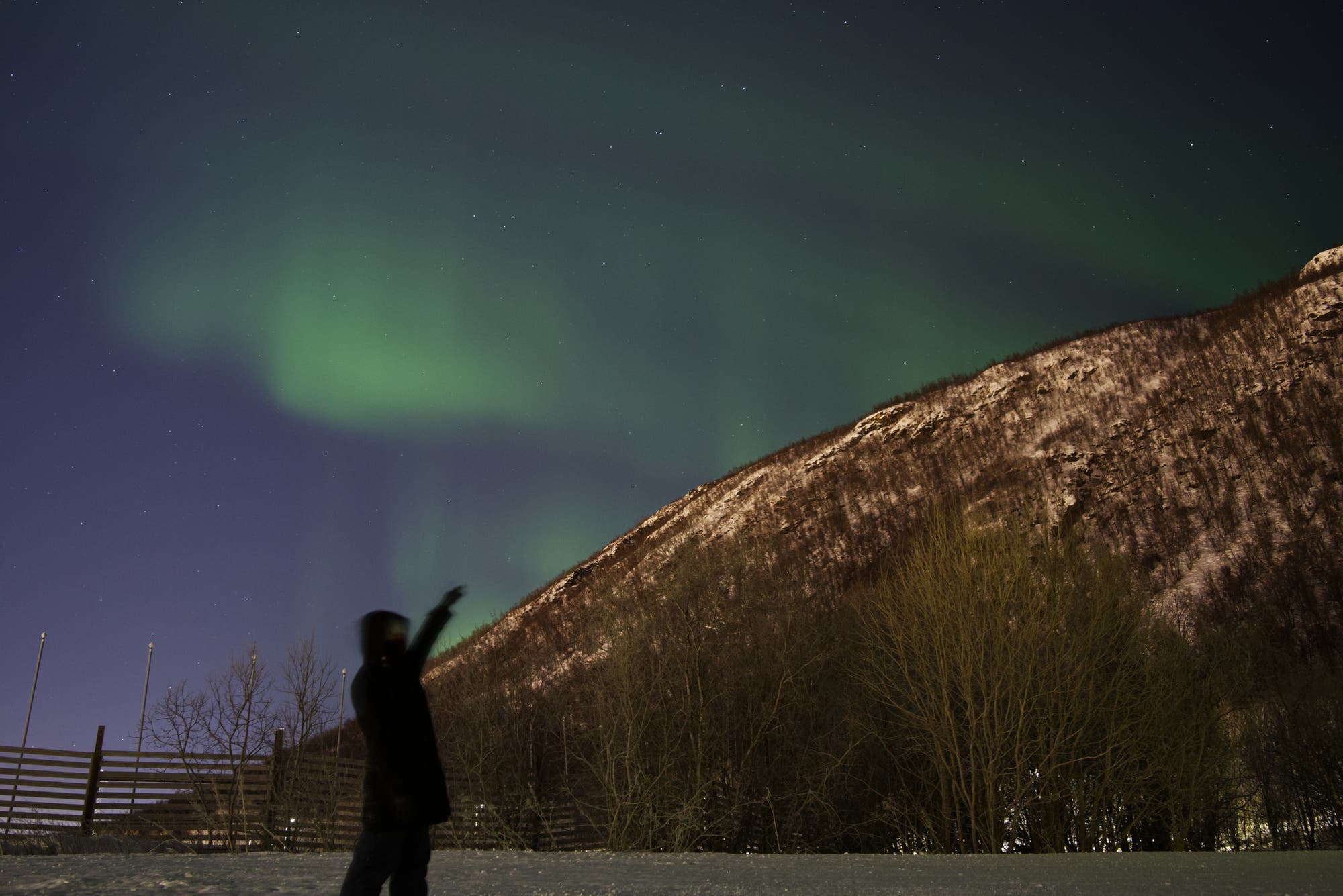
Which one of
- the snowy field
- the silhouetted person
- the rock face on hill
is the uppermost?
the rock face on hill

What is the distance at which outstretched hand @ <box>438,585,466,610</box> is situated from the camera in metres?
5.32

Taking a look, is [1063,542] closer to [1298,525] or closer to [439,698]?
[439,698]

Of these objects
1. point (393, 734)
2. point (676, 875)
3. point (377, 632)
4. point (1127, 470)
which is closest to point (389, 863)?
point (393, 734)

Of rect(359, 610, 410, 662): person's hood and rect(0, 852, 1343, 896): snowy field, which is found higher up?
rect(359, 610, 410, 662): person's hood

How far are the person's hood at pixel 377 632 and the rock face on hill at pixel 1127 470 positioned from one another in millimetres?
29350

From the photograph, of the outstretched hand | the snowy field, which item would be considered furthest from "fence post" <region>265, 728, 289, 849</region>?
the outstretched hand

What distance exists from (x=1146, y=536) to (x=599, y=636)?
41.2m

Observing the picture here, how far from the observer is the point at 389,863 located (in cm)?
465

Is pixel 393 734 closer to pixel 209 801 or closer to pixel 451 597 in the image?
pixel 451 597

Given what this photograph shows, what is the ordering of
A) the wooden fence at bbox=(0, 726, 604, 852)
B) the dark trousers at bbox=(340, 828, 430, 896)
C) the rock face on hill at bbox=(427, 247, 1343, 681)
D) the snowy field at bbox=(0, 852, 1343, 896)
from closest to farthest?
1. the dark trousers at bbox=(340, 828, 430, 896)
2. the snowy field at bbox=(0, 852, 1343, 896)
3. the wooden fence at bbox=(0, 726, 604, 852)
4. the rock face on hill at bbox=(427, 247, 1343, 681)

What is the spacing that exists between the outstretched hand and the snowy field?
279 centimetres

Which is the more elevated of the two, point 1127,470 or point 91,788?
point 1127,470

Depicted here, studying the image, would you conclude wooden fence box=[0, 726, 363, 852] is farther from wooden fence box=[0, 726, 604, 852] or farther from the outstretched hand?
the outstretched hand

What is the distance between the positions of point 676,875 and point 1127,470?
206 feet
